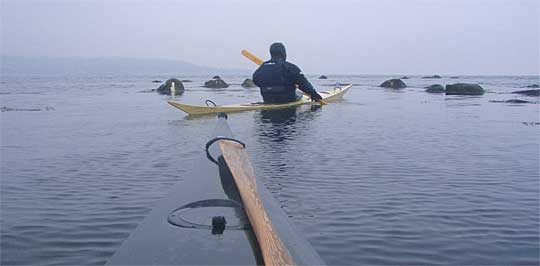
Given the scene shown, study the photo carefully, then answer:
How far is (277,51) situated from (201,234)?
15066 mm

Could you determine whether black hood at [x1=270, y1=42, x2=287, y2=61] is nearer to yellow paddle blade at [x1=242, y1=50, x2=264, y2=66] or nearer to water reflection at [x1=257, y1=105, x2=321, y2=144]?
water reflection at [x1=257, y1=105, x2=321, y2=144]

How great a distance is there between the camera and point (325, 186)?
6.98m

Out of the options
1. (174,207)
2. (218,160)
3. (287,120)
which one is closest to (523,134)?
(287,120)

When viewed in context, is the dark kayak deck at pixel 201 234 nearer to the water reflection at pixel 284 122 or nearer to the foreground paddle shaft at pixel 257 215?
the foreground paddle shaft at pixel 257 215

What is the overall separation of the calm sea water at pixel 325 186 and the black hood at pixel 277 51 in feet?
15.4

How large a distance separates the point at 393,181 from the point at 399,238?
2527mm

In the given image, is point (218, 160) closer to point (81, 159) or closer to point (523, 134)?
point (81, 159)

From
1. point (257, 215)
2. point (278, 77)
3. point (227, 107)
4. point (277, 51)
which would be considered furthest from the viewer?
point (278, 77)

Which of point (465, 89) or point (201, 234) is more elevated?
point (201, 234)

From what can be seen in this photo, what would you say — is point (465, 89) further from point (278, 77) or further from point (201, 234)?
point (201, 234)

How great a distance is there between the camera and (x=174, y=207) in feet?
13.4

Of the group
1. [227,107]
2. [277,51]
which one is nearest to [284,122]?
[227,107]

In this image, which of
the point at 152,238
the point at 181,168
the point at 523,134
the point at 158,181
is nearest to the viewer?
the point at 152,238

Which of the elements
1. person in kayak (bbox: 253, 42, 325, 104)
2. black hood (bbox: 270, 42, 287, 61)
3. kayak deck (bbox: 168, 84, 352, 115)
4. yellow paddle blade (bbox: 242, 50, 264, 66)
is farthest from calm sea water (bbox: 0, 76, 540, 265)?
yellow paddle blade (bbox: 242, 50, 264, 66)
